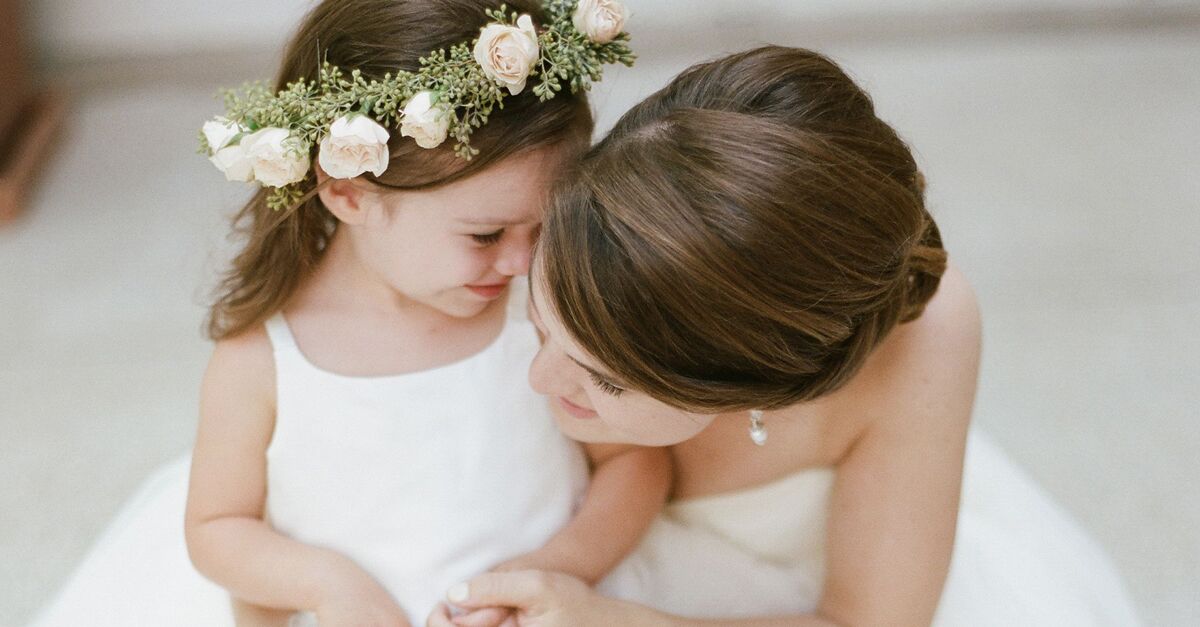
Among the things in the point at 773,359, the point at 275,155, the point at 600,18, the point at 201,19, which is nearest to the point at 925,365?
the point at 773,359

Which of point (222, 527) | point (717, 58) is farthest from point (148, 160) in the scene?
point (717, 58)

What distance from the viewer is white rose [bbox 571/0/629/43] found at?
1370 mm

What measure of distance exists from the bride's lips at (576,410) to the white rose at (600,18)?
42 cm

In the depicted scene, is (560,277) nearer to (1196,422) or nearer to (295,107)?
(295,107)

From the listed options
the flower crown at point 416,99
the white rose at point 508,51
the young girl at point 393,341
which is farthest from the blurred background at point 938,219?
the white rose at point 508,51

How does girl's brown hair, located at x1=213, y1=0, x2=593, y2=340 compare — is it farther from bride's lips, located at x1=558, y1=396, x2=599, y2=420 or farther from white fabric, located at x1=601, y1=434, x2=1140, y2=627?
white fabric, located at x1=601, y1=434, x2=1140, y2=627

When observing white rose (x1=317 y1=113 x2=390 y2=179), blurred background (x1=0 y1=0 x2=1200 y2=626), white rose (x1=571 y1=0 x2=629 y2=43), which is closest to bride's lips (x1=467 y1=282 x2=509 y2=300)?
white rose (x1=317 y1=113 x2=390 y2=179)

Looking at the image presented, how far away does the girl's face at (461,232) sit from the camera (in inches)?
55.7

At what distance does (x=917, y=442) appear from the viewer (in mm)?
1451

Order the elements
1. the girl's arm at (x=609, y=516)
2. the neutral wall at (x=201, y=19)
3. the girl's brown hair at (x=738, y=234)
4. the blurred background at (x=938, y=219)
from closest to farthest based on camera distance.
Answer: the girl's brown hair at (x=738, y=234), the girl's arm at (x=609, y=516), the blurred background at (x=938, y=219), the neutral wall at (x=201, y=19)

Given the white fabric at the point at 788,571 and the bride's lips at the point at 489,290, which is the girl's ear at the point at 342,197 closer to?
the bride's lips at the point at 489,290

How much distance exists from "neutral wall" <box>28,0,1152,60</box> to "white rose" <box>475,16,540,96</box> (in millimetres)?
2914

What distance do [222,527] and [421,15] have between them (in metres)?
0.69

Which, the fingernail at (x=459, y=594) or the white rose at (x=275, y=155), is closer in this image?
the white rose at (x=275, y=155)
